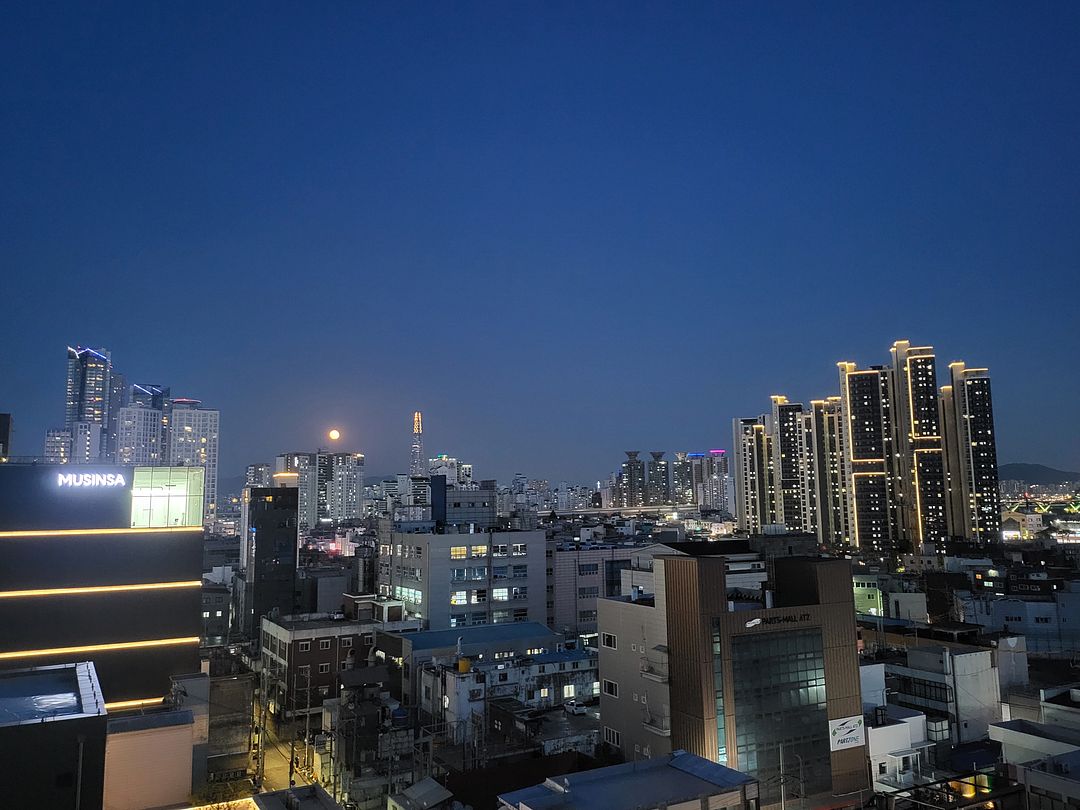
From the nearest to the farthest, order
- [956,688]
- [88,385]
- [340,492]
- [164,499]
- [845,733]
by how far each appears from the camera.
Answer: [845,733] < [956,688] < [164,499] < [88,385] < [340,492]

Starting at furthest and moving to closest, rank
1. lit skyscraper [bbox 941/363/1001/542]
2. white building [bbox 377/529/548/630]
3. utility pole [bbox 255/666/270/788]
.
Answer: lit skyscraper [bbox 941/363/1001/542]
white building [bbox 377/529/548/630]
utility pole [bbox 255/666/270/788]

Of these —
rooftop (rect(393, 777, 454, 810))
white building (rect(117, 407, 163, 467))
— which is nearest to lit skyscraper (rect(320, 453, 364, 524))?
white building (rect(117, 407, 163, 467))

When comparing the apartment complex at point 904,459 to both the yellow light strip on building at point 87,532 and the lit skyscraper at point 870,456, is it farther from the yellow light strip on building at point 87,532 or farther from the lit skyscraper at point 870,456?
the yellow light strip on building at point 87,532

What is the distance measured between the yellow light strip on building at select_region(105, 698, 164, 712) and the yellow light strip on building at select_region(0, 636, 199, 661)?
208cm

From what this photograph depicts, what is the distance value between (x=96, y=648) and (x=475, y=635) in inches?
724

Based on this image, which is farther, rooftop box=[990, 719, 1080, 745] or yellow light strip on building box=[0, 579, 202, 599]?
yellow light strip on building box=[0, 579, 202, 599]

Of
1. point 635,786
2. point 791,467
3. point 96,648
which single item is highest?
point 791,467

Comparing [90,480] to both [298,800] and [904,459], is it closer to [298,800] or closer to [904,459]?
[298,800]

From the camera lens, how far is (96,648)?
2873 centimetres

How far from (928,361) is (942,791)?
97.9m

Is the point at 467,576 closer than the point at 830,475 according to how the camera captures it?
Yes

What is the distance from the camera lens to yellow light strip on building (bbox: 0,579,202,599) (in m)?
28.1

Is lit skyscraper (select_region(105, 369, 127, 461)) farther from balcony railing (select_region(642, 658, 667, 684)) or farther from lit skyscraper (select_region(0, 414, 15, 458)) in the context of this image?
balcony railing (select_region(642, 658, 667, 684))

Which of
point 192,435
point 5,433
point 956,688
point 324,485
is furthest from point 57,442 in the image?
point 956,688
